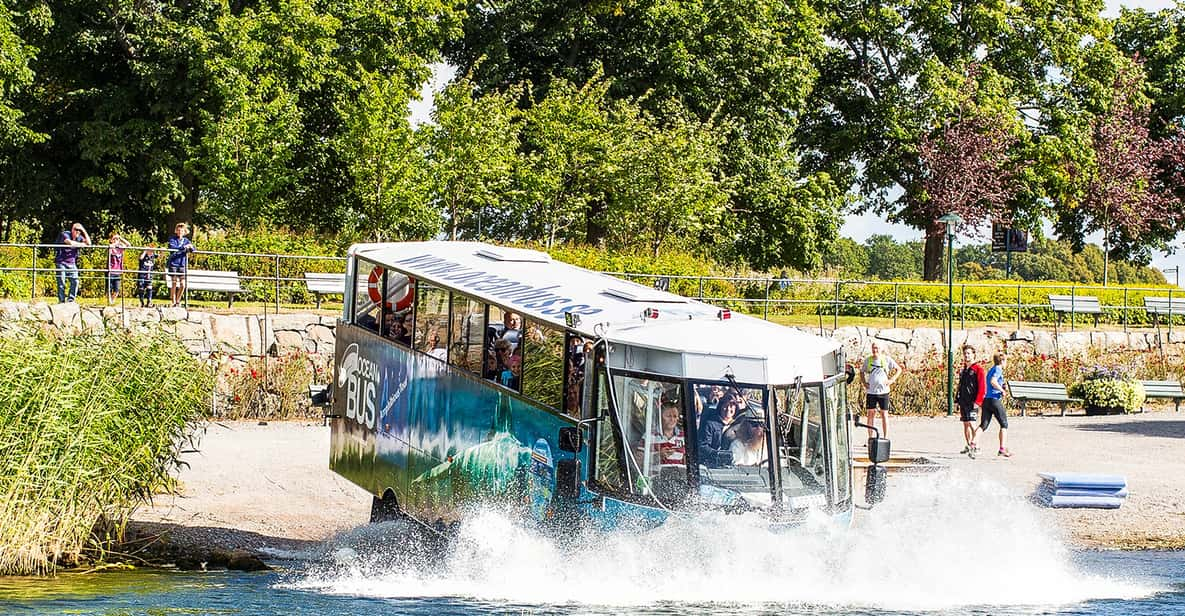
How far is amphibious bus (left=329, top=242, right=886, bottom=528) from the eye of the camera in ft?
42.4

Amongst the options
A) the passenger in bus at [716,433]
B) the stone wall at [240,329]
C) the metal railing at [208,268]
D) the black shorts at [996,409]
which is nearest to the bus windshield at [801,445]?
the passenger in bus at [716,433]

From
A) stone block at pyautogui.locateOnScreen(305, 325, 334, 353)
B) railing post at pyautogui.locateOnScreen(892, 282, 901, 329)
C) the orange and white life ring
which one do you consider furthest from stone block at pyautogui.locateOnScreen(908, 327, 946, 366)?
the orange and white life ring

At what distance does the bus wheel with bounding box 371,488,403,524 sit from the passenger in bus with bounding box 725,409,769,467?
5.53m

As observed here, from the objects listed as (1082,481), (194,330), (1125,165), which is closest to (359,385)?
(1082,481)

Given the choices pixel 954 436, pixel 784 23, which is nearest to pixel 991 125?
pixel 784 23

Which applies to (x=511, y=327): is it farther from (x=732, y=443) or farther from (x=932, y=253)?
(x=932, y=253)

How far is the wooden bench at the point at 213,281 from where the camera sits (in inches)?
1248

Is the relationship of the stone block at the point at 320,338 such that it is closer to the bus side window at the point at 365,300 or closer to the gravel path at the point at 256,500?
the gravel path at the point at 256,500

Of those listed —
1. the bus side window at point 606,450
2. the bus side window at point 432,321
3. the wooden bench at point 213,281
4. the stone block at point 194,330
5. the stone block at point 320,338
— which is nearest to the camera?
the bus side window at point 606,450

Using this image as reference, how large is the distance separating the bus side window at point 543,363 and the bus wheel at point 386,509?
3470 mm

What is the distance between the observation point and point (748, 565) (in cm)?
1266

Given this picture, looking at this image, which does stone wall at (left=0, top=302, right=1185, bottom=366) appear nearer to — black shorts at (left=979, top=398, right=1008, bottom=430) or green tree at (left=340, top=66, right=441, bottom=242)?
green tree at (left=340, top=66, right=441, bottom=242)

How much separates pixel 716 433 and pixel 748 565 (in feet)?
3.71

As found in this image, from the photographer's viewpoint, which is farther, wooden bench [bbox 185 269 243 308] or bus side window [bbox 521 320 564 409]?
wooden bench [bbox 185 269 243 308]
